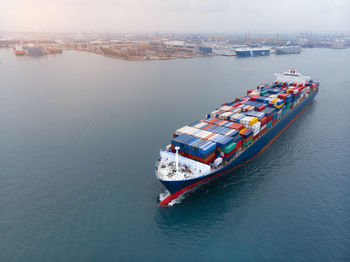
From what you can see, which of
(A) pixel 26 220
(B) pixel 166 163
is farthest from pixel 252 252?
(A) pixel 26 220

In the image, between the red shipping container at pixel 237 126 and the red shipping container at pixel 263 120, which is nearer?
the red shipping container at pixel 237 126

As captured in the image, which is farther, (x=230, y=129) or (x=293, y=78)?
(x=293, y=78)

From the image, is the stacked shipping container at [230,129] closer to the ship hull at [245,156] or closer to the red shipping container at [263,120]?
the red shipping container at [263,120]

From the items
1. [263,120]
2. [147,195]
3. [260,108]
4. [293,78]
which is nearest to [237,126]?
[263,120]

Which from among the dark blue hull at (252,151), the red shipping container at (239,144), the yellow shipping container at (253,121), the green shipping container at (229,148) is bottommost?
the dark blue hull at (252,151)

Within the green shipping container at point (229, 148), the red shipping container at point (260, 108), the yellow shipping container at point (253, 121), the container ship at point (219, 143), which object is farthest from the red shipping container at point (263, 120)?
the green shipping container at point (229, 148)

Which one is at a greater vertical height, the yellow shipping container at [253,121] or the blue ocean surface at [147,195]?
the yellow shipping container at [253,121]

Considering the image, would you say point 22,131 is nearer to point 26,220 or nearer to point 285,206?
point 26,220

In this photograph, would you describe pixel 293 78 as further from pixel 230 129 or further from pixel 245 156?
pixel 245 156

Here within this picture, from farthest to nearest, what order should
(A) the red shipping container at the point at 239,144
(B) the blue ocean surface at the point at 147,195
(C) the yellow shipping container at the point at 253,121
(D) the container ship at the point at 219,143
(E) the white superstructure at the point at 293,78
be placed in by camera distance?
(E) the white superstructure at the point at 293,78
(C) the yellow shipping container at the point at 253,121
(A) the red shipping container at the point at 239,144
(D) the container ship at the point at 219,143
(B) the blue ocean surface at the point at 147,195
